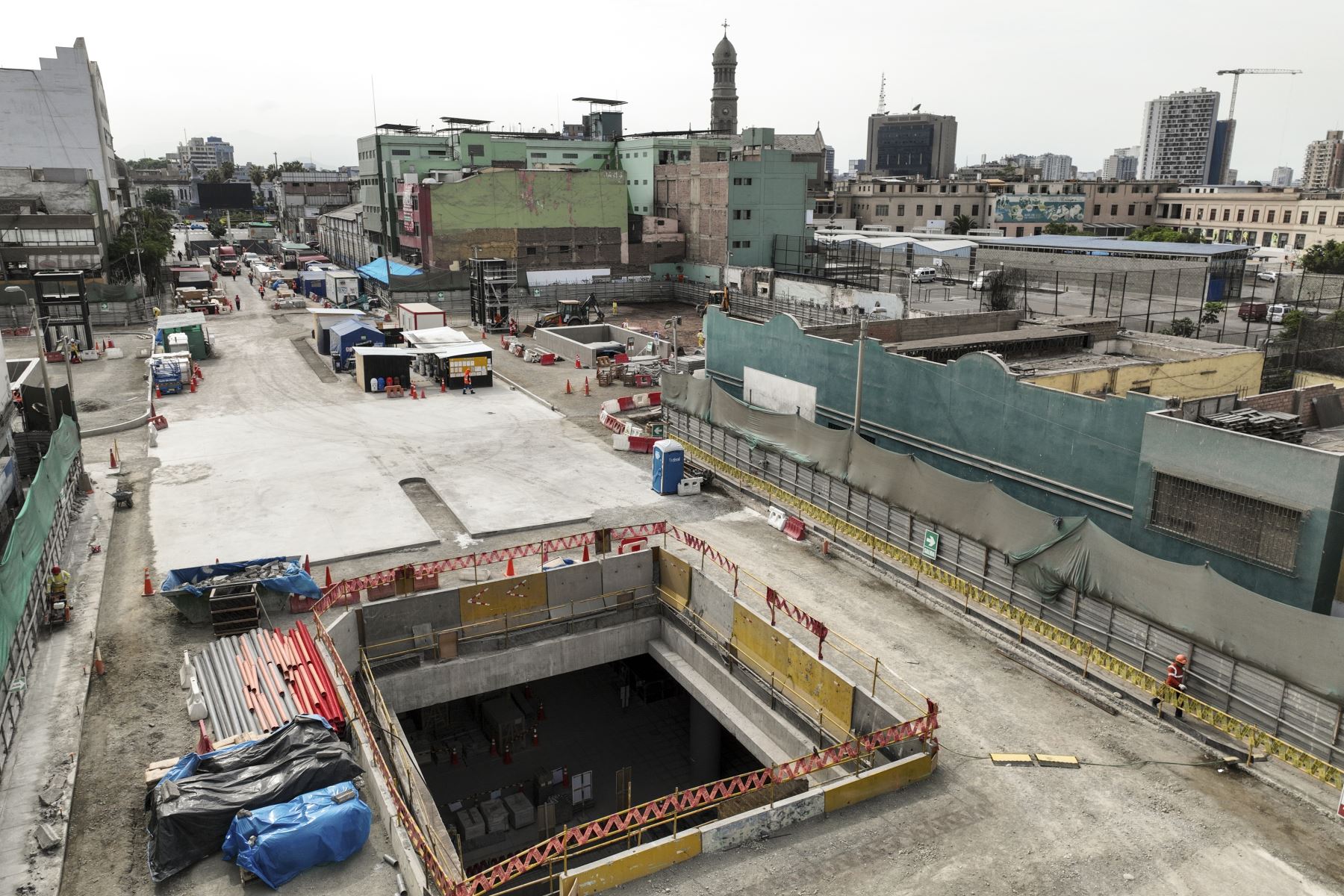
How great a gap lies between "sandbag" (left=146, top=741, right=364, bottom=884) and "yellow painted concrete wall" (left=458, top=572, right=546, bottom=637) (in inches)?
281

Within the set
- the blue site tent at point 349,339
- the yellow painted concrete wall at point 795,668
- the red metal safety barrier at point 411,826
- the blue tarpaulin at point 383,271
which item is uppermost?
the blue tarpaulin at point 383,271

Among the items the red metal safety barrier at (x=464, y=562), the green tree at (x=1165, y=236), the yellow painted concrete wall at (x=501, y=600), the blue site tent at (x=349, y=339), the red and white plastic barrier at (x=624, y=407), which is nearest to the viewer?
the red metal safety barrier at (x=464, y=562)

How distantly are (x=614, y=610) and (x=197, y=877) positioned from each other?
1189 centimetres

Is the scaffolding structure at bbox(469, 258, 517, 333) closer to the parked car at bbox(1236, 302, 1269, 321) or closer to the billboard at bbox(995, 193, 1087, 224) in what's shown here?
the parked car at bbox(1236, 302, 1269, 321)

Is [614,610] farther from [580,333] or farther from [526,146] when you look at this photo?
[526,146]

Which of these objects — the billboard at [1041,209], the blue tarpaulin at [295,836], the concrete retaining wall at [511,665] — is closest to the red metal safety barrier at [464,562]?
the concrete retaining wall at [511,665]

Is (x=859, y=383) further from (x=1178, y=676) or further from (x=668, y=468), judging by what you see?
(x=1178, y=676)

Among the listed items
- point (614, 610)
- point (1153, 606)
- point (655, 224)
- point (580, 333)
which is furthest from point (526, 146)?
point (1153, 606)

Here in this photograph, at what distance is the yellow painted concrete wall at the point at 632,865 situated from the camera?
38.7 ft

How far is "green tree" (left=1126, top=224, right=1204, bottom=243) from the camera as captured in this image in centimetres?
8956

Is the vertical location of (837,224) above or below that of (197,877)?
above

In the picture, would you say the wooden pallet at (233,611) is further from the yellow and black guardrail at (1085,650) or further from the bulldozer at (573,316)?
the bulldozer at (573,316)

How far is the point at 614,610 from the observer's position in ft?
75.1

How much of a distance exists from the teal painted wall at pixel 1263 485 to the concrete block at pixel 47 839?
20668 millimetres
